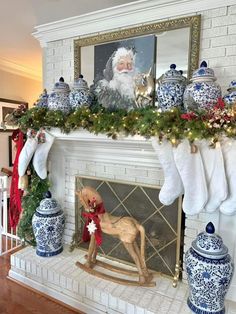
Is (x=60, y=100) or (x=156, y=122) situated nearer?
(x=156, y=122)

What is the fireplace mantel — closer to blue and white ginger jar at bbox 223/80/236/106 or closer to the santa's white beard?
the santa's white beard

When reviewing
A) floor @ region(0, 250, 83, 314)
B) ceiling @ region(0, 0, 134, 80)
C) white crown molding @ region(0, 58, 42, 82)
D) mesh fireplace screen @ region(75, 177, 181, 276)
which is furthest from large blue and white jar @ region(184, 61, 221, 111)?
white crown molding @ region(0, 58, 42, 82)

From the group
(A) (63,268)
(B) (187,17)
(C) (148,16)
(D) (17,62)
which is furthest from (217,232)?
(D) (17,62)

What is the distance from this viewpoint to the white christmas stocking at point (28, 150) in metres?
1.98

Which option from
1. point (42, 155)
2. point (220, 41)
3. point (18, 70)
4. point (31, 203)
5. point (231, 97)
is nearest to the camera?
point (231, 97)

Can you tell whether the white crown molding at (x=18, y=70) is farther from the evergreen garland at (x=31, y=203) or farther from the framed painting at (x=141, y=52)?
the evergreen garland at (x=31, y=203)

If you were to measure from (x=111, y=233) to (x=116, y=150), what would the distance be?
65cm

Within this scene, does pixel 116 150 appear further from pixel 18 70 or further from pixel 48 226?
pixel 18 70

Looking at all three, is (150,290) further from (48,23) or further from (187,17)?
(48,23)

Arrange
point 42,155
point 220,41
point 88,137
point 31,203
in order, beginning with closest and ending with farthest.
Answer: point 220,41, point 88,137, point 42,155, point 31,203

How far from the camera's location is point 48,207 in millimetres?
2104

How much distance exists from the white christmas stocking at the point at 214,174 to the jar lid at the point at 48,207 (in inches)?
50.8

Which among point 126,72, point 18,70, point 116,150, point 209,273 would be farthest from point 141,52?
point 18,70

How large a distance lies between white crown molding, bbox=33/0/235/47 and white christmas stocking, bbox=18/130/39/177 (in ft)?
3.10
